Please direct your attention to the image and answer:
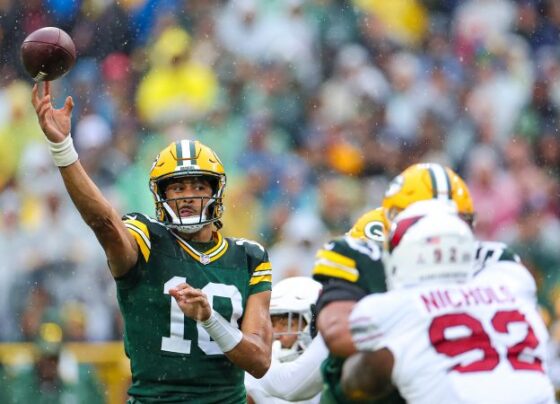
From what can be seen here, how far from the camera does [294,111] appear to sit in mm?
9609

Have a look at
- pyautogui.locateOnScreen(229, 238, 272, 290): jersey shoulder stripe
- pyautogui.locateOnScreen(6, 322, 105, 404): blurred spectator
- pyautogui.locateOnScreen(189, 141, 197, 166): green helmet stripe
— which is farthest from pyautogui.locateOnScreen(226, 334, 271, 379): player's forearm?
pyautogui.locateOnScreen(6, 322, 105, 404): blurred spectator

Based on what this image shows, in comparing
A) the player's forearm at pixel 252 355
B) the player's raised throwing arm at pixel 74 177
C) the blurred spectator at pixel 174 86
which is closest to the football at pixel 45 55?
the player's raised throwing arm at pixel 74 177

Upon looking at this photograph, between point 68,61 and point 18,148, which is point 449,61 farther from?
point 68,61

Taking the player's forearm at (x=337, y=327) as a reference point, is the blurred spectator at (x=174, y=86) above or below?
above

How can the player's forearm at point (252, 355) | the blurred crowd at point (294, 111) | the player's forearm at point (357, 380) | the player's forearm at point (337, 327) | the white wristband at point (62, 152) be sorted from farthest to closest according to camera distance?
the blurred crowd at point (294, 111)
the player's forearm at point (252, 355)
the white wristband at point (62, 152)
the player's forearm at point (337, 327)
the player's forearm at point (357, 380)

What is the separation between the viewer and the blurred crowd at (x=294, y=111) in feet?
30.1

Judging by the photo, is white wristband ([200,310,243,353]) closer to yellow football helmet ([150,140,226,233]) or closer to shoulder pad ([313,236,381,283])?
yellow football helmet ([150,140,226,233])

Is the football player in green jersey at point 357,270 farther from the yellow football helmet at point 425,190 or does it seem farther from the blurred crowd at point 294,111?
the blurred crowd at point 294,111

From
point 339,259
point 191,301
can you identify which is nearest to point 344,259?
point 339,259

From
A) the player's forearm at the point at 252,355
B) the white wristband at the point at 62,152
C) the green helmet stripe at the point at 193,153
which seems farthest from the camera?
the green helmet stripe at the point at 193,153

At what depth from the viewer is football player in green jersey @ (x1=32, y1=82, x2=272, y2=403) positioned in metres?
4.14

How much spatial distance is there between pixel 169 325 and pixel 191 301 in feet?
1.45

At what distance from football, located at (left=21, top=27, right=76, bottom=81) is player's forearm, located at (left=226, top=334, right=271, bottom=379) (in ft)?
4.33

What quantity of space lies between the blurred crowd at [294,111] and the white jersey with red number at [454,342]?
5913 mm
